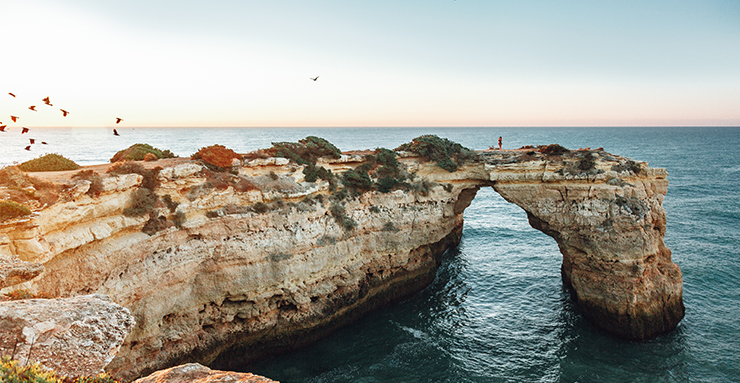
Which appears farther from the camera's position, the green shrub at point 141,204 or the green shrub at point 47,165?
the green shrub at point 47,165

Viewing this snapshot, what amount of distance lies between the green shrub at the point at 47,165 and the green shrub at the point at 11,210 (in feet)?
26.6

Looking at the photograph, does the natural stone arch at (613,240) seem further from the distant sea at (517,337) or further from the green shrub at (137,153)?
the green shrub at (137,153)

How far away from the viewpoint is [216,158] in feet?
64.3

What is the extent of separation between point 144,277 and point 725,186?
69.4 metres

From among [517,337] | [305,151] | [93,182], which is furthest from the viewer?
[305,151]

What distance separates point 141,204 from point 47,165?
711 centimetres

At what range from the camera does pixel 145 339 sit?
50.7 feet

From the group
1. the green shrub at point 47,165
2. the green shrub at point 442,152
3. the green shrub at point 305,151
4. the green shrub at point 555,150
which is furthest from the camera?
the green shrub at point 442,152

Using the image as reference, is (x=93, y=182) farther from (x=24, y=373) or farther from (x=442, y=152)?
(x=442, y=152)

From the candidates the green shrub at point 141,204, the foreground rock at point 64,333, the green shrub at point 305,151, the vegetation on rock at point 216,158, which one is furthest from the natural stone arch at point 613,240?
the foreground rock at point 64,333

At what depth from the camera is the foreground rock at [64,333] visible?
19.0ft

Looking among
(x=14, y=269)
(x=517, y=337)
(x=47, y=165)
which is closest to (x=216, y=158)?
(x=47, y=165)

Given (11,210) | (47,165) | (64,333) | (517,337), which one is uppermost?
(47,165)

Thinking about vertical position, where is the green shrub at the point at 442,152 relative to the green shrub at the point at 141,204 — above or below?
above
